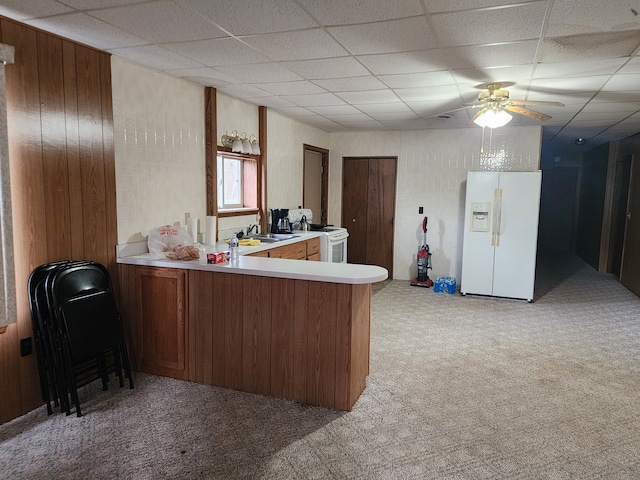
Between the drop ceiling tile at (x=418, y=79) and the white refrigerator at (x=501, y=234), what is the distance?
7.51ft

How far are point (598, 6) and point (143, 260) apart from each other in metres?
3.18

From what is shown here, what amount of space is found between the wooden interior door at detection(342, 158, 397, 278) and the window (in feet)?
7.64

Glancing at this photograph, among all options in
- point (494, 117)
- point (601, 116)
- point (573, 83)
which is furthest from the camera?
point (601, 116)

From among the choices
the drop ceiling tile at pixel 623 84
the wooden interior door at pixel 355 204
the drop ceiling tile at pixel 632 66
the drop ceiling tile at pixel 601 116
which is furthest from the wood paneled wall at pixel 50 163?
the drop ceiling tile at pixel 601 116

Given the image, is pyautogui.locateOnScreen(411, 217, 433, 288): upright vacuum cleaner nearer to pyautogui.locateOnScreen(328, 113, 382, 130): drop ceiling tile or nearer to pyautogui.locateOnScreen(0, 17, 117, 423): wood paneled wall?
pyautogui.locateOnScreen(328, 113, 382, 130): drop ceiling tile

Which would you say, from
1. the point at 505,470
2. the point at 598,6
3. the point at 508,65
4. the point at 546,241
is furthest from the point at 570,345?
the point at 546,241

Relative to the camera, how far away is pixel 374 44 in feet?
9.27

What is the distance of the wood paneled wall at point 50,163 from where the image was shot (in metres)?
2.59

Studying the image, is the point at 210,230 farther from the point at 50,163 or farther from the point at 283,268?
the point at 50,163

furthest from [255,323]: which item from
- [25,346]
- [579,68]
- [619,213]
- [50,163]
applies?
[619,213]

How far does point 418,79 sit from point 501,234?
2.85 m

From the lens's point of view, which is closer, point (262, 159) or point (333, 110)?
point (262, 159)

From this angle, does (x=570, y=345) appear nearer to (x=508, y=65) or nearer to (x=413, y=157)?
(x=508, y=65)

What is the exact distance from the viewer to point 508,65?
10.5ft
